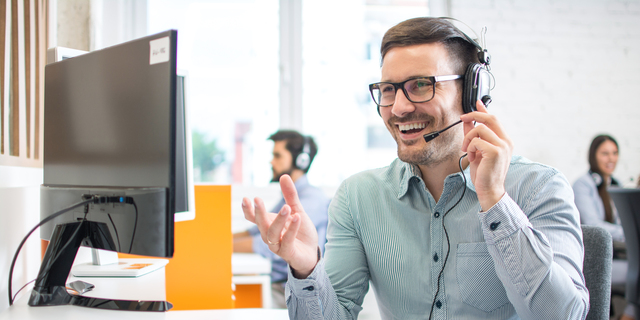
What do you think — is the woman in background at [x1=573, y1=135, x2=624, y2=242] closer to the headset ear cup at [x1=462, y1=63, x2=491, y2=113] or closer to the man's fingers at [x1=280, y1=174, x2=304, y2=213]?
the headset ear cup at [x1=462, y1=63, x2=491, y2=113]

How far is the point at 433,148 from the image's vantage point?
1078mm

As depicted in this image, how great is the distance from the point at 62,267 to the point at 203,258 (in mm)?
431

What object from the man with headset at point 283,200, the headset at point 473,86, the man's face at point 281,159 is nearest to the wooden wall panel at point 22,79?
the headset at point 473,86

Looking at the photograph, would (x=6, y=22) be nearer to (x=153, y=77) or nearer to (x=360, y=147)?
(x=153, y=77)

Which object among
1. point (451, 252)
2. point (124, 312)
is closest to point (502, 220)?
point (451, 252)

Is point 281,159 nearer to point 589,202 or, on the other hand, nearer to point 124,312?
point 124,312

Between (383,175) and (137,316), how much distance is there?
2.24 feet

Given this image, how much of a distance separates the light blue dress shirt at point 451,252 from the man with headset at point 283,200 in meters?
1.21

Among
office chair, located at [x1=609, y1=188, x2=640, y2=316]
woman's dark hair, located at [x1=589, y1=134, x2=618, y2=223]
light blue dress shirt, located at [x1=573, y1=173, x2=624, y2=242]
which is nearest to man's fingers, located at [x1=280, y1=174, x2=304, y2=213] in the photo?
office chair, located at [x1=609, y1=188, x2=640, y2=316]

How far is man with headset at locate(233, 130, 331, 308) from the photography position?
Answer: 8.25 ft

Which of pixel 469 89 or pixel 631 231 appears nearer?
pixel 469 89

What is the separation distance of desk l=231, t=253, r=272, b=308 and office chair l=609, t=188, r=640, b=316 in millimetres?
1695

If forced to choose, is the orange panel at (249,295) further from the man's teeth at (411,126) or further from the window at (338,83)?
the man's teeth at (411,126)

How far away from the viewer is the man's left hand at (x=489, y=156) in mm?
861
